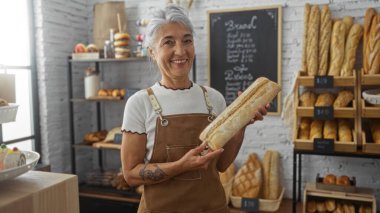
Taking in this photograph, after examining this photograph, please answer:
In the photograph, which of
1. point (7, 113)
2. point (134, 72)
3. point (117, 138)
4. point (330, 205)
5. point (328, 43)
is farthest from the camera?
point (134, 72)

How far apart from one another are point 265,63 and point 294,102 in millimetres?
511

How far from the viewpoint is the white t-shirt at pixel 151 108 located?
4.45 ft

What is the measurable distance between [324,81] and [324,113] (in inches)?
9.0

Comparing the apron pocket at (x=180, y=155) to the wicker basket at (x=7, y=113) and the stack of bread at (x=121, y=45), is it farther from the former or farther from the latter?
the stack of bread at (x=121, y=45)

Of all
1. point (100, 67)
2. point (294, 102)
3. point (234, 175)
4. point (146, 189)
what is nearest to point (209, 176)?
point (146, 189)

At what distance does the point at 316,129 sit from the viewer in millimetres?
2479

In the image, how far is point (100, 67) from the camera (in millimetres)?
3629

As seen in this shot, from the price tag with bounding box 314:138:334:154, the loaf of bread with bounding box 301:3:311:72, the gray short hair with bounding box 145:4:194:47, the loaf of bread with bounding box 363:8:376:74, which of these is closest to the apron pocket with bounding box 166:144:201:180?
the gray short hair with bounding box 145:4:194:47

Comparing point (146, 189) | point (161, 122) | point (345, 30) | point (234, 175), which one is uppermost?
point (345, 30)

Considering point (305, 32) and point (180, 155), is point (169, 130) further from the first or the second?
point (305, 32)

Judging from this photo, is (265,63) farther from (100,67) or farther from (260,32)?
(100,67)

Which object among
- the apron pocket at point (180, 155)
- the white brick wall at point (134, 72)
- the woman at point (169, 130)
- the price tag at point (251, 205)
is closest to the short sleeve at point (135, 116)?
the woman at point (169, 130)

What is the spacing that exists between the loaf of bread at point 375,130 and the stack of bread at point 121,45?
2.06m

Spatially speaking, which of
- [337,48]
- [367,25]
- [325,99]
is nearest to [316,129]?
[325,99]
